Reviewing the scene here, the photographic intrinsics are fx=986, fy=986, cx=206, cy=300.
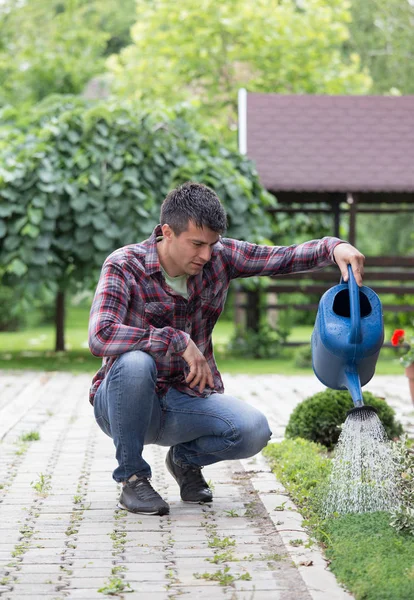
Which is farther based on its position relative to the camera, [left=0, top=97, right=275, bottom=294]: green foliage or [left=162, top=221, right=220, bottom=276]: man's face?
[left=0, top=97, right=275, bottom=294]: green foliage

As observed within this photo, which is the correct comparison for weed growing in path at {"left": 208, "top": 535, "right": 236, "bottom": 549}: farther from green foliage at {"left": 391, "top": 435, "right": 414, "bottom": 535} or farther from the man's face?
the man's face

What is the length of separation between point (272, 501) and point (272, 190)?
880 cm

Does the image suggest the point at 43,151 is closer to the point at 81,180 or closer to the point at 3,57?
the point at 81,180

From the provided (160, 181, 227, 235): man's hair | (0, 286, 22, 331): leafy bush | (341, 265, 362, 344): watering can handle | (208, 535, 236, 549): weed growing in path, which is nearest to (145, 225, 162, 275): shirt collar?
(160, 181, 227, 235): man's hair

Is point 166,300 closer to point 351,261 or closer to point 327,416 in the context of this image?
point 351,261

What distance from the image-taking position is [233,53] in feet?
64.9

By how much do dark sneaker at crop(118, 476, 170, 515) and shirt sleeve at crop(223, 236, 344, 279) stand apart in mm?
988

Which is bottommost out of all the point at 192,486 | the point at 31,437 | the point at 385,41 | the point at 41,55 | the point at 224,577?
the point at 31,437

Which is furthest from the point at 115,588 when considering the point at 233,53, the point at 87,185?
the point at 233,53

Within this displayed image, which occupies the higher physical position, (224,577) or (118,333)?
(118,333)

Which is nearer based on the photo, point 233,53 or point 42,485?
point 42,485

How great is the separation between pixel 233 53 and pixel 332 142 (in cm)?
722

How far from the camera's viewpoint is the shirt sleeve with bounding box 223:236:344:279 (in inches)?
165

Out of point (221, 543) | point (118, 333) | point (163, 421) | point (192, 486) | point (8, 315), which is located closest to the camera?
point (221, 543)
